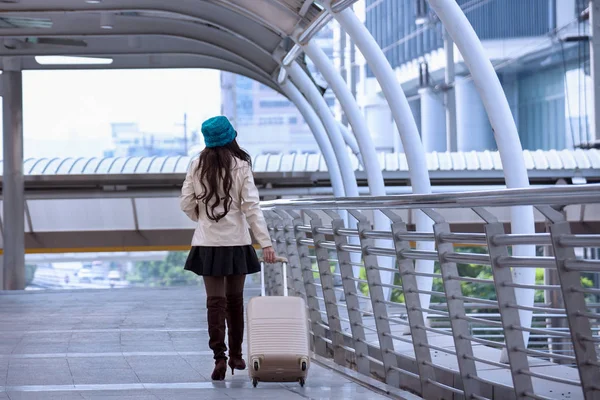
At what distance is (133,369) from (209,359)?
0.70 metres

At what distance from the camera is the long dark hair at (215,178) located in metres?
5.82

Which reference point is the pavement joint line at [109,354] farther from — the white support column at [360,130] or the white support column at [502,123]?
the white support column at [360,130]

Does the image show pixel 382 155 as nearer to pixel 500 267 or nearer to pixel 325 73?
pixel 325 73

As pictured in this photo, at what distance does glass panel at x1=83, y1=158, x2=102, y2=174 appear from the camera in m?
26.3

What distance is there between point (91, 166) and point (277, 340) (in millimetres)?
22455

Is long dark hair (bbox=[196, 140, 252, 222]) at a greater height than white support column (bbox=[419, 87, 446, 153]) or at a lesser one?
lesser

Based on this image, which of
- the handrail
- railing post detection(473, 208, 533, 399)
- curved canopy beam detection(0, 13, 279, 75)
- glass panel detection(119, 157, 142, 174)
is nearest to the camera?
the handrail

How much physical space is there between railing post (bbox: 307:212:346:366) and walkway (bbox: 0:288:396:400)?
0.49 m

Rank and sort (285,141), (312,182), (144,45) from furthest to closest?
(285,141)
(312,182)
(144,45)

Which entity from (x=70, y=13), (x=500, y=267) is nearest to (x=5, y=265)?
(x=70, y=13)

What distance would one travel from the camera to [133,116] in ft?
206

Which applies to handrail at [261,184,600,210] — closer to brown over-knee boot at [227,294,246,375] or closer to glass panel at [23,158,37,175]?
brown over-knee boot at [227,294,246,375]

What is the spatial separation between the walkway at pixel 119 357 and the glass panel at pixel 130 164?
14528mm

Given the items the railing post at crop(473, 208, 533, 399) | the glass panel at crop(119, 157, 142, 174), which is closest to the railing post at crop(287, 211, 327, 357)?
the railing post at crop(473, 208, 533, 399)
